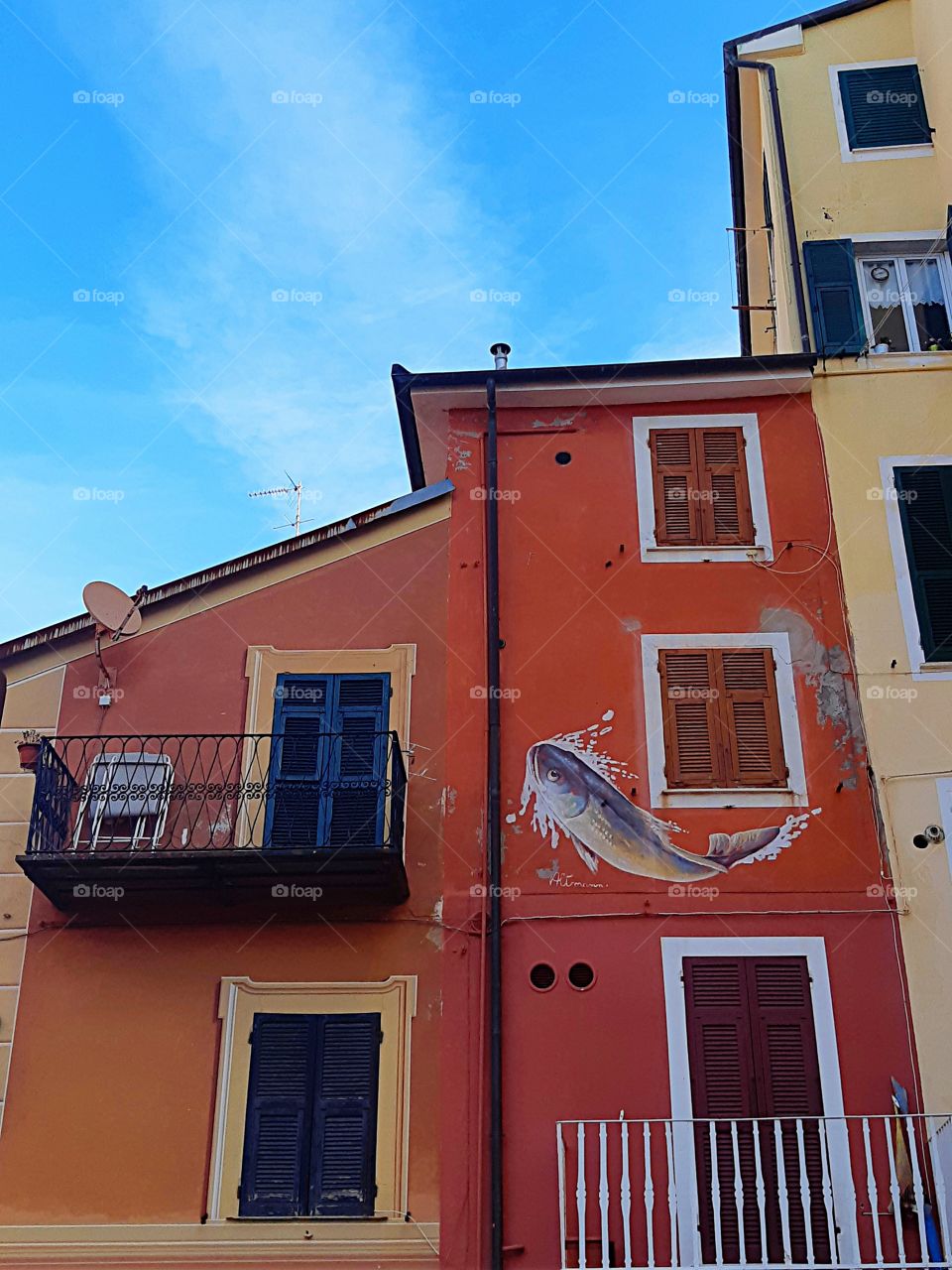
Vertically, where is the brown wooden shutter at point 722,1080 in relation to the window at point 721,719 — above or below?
below

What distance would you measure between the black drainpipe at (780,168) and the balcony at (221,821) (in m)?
6.89

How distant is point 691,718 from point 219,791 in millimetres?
4358

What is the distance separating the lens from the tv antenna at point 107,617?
1240 cm

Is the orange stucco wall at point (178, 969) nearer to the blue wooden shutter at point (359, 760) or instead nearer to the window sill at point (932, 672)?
the blue wooden shutter at point (359, 760)

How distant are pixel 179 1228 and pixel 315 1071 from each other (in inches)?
61.4

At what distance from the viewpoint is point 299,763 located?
478 inches

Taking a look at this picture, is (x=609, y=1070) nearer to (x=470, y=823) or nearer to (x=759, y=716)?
(x=470, y=823)

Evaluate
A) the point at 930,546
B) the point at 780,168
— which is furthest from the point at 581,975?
the point at 780,168

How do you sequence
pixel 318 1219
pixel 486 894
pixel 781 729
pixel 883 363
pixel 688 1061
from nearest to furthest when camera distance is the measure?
pixel 318 1219
pixel 688 1061
pixel 486 894
pixel 781 729
pixel 883 363

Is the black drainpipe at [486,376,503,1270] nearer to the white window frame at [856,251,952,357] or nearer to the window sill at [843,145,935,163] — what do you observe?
the white window frame at [856,251,952,357]

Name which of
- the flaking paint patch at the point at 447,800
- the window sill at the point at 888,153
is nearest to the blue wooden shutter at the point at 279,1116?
the flaking paint patch at the point at 447,800

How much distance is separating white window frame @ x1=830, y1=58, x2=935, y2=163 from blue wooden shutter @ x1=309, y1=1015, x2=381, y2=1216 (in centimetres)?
1111

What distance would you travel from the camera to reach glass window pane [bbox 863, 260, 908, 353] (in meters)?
14.1

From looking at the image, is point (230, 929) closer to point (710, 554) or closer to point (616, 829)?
point (616, 829)
